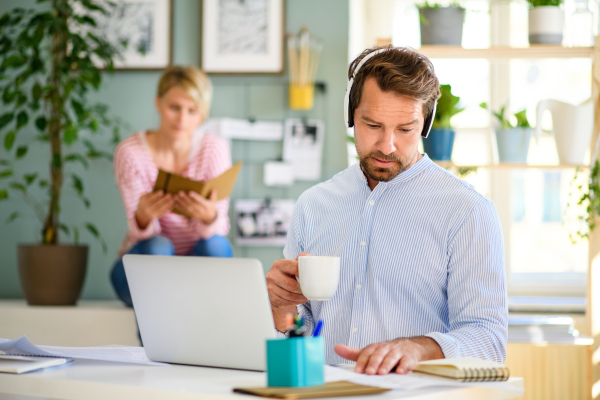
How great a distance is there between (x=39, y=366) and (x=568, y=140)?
191 cm

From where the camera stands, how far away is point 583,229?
2555 millimetres

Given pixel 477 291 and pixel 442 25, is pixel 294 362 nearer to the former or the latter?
pixel 477 291

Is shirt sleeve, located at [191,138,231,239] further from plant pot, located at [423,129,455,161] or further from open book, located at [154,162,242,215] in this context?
plant pot, located at [423,129,455,161]

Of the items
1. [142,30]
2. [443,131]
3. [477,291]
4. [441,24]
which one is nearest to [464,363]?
[477,291]

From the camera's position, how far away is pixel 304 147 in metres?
2.84

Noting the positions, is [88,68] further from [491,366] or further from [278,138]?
[491,366]

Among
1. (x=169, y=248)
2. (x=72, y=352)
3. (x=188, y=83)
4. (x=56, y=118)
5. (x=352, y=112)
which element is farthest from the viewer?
(x=56, y=118)

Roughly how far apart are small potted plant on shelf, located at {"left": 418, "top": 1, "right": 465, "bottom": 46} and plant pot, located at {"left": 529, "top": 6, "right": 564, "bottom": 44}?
0.25m

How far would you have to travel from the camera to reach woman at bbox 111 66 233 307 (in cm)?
249

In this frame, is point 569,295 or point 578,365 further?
point 569,295

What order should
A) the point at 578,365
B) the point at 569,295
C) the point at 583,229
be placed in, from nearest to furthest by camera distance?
the point at 578,365
the point at 583,229
the point at 569,295

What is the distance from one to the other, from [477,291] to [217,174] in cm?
157

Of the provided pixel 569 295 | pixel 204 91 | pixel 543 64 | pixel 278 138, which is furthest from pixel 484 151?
pixel 204 91

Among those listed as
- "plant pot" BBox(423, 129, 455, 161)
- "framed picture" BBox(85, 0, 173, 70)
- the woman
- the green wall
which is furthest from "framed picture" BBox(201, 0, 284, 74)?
"plant pot" BBox(423, 129, 455, 161)
